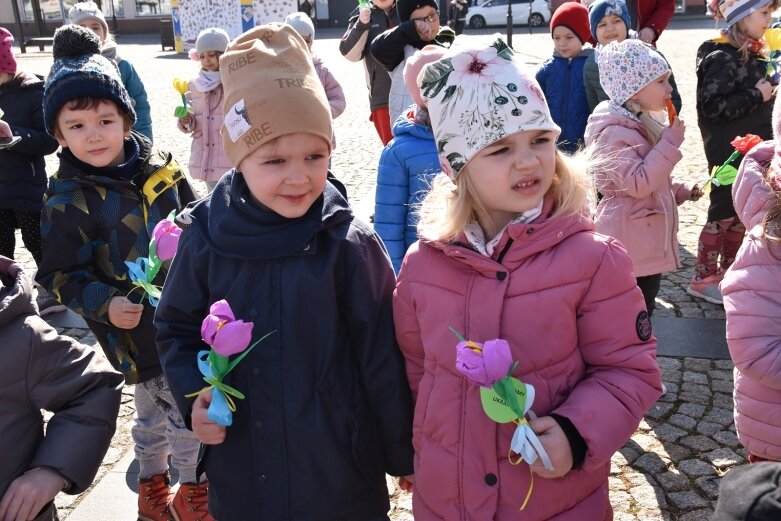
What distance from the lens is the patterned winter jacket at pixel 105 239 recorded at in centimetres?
290

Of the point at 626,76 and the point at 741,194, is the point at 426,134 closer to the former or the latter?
the point at 626,76

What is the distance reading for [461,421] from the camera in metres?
2.00

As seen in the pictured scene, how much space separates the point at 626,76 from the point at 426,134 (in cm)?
106

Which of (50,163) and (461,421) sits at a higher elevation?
(461,421)

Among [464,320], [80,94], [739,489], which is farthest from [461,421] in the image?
[80,94]

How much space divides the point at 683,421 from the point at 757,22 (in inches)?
104

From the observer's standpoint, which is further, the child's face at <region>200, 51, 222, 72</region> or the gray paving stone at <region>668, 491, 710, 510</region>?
the child's face at <region>200, 51, 222, 72</region>

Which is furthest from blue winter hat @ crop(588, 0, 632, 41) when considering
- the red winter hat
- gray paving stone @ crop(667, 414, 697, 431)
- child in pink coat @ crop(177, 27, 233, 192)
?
gray paving stone @ crop(667, 414, 697, 431)

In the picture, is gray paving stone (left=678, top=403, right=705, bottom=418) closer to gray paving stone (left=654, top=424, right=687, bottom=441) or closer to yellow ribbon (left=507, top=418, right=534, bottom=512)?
gray paving stone (left=654, top=424, right=687, bottom=441)

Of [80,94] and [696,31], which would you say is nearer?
[80,94]

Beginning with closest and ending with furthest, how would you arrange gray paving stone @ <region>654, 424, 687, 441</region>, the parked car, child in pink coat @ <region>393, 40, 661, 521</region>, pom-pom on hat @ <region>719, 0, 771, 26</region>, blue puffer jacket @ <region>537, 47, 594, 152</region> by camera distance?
child in pink coat @ <region>393, 40, 661, 521</region> < gray paving stone @ <region>654, 424, 687, 441</region> < pom-pom on hat @ <region>719, 0, 771, 26</region> < blue puffer jacket @ <region>537, 47, 594, 152</region> < the parked car

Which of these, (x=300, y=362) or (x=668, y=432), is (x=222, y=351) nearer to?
(x=300, y=362)

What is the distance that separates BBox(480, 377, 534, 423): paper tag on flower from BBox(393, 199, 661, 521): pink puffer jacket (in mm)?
144

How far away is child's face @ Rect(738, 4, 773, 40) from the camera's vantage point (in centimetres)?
488
